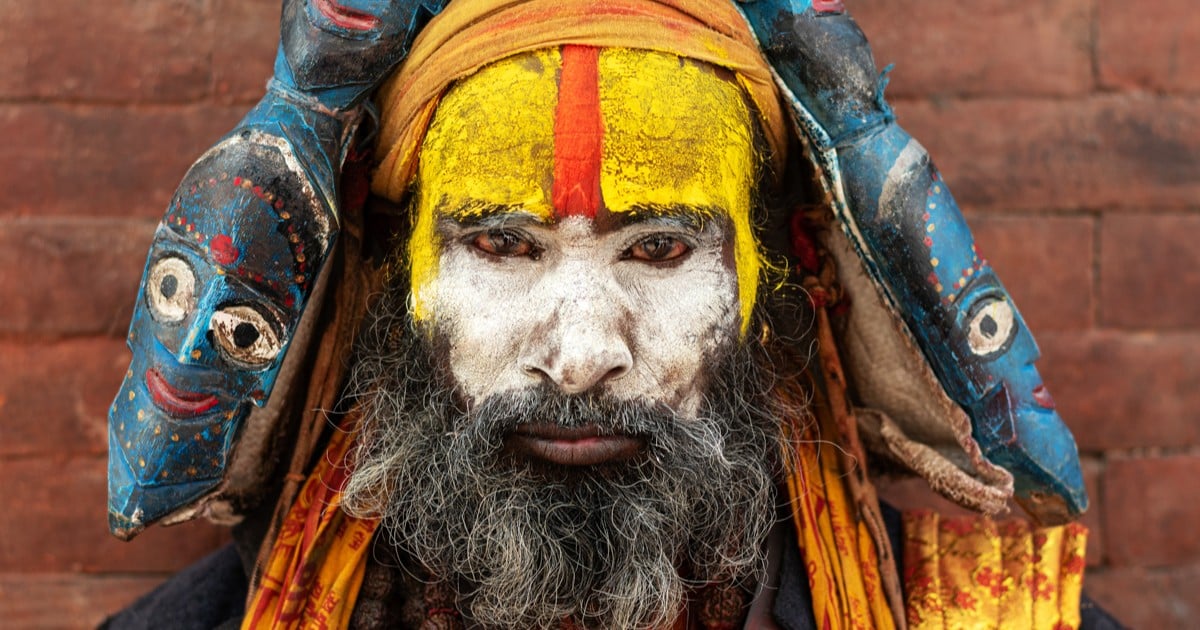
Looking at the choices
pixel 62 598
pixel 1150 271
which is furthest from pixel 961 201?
pixel 62 598

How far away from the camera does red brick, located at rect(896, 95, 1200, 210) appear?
239 cm

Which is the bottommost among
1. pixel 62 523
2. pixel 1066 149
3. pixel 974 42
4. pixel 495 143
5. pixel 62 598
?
pixel 62 598

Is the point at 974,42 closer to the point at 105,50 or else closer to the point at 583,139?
the point at 583,139

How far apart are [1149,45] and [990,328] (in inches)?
43.1

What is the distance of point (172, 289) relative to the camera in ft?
5.27

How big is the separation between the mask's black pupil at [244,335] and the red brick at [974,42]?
1461 mm

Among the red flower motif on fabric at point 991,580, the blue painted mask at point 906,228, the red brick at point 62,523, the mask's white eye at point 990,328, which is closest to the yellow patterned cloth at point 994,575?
the red flower motif on fabric at point 991,580

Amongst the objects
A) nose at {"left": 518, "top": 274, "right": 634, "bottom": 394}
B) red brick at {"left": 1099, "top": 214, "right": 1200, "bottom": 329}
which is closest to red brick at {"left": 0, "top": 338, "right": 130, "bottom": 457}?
nose at {"left": 518, "top": 274, "right": 634, "bottom": 394}

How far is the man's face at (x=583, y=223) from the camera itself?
1620 millimetres

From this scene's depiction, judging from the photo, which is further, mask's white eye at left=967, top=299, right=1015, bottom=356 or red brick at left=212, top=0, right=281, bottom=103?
red brick at left=212, top=0, right=281, bottom=103

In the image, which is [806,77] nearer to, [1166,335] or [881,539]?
[881,539]

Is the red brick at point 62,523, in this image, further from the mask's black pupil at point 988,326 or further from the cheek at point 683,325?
the mask's black pupil at point 988,326

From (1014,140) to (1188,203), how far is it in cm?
42

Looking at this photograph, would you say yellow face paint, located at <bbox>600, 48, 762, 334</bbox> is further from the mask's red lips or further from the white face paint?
the mask's red lips
